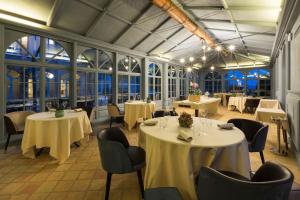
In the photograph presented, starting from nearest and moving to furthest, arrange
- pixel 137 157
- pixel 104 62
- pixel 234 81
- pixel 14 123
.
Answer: pixel 137 157
pixel 14 123
pixel 104 62
pixel 234 81

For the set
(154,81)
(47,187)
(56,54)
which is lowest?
(47,187)

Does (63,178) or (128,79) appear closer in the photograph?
(63,178)

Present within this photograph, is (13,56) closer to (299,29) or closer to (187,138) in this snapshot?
(187,138)

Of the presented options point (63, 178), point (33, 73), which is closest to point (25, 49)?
point (33, 73)

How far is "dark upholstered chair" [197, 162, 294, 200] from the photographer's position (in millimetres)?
973

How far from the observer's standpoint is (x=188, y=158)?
1556 mm

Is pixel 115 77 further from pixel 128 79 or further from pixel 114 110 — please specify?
pixel 114 110

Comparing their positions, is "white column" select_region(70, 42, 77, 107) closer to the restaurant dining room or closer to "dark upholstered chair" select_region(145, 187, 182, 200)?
the restaurant dining room

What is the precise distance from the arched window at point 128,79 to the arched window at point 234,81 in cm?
813

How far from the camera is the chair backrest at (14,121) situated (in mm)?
3421

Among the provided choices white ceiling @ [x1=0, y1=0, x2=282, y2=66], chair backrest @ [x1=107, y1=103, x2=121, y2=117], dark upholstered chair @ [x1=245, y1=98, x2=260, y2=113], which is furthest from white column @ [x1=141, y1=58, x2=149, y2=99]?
dark upholstered chair @ [x1=245, y1=98, x2=260, y2=113]

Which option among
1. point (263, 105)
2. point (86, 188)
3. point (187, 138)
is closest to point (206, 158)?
point (187, 138)

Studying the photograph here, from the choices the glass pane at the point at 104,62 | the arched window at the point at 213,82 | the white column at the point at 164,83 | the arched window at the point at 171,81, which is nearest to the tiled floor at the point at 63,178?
the glass pane at the point at 104,62

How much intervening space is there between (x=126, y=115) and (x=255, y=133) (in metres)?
3.34
